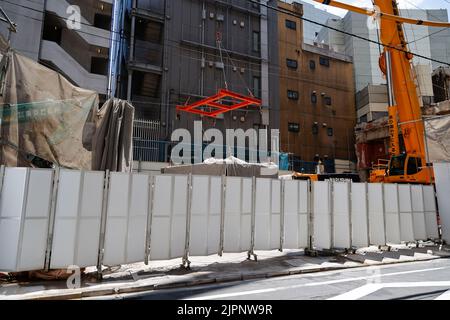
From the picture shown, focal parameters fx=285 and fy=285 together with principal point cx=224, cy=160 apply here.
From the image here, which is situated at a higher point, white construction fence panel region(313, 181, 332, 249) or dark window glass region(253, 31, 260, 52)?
dark window glass region(253, 31, 260, 52)

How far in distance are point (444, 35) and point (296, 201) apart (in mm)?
55169

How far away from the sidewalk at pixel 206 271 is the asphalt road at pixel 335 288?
253 millimetres

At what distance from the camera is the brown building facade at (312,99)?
33.6m

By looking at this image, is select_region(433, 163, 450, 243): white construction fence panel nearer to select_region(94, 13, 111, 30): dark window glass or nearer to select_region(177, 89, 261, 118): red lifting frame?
select_region(177, 89, 261, 118): red lifting frame

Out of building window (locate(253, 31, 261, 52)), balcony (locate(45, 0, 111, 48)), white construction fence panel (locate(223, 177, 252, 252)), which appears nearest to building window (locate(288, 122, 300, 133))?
building window (locate(253, 31, 261, 52))

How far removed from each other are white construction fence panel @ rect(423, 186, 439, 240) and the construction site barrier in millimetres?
37

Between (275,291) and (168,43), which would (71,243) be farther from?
(168,43)

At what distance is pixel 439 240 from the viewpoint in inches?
416

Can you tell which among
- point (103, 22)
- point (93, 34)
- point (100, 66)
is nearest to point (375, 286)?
point (93, 34)

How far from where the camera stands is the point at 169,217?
701cm

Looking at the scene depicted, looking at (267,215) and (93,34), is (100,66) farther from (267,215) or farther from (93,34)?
(267,215)

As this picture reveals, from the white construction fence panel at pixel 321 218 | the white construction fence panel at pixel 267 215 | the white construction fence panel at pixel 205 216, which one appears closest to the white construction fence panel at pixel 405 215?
the white construction fence panel at pixel 321 218

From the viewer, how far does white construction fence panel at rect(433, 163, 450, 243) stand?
34.3 feet

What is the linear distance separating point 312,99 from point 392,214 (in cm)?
2746
